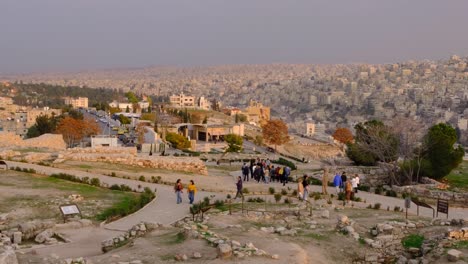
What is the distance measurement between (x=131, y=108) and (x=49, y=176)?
69469 millimetres

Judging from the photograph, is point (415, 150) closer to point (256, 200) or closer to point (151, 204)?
point (256, 200)

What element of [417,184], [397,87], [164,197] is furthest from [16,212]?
[397,87]

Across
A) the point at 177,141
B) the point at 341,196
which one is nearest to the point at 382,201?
the point at 341,196

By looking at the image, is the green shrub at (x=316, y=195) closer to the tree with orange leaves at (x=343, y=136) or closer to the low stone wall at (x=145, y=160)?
the low stone wall at (x=145, y=160)

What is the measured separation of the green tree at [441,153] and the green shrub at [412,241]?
1325 centimetres

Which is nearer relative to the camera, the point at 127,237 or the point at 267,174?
the point at 127,237

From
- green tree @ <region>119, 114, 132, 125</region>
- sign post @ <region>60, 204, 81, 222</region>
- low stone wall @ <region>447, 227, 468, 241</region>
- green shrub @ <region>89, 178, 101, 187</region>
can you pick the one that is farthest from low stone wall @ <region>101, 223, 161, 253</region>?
green tree @ <region>119, 114, 132, 125</region>

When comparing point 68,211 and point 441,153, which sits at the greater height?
point 441,153

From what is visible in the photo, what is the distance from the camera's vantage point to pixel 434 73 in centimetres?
18700

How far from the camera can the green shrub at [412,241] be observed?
1166cm

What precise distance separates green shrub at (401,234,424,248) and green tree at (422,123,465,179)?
43.5 ft

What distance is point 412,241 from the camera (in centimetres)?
1191

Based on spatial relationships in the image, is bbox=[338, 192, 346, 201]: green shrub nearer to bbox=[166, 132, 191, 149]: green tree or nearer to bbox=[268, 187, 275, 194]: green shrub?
bbox=[268, 187, 275, 194]: green shrub

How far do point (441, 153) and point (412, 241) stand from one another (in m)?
13.7
